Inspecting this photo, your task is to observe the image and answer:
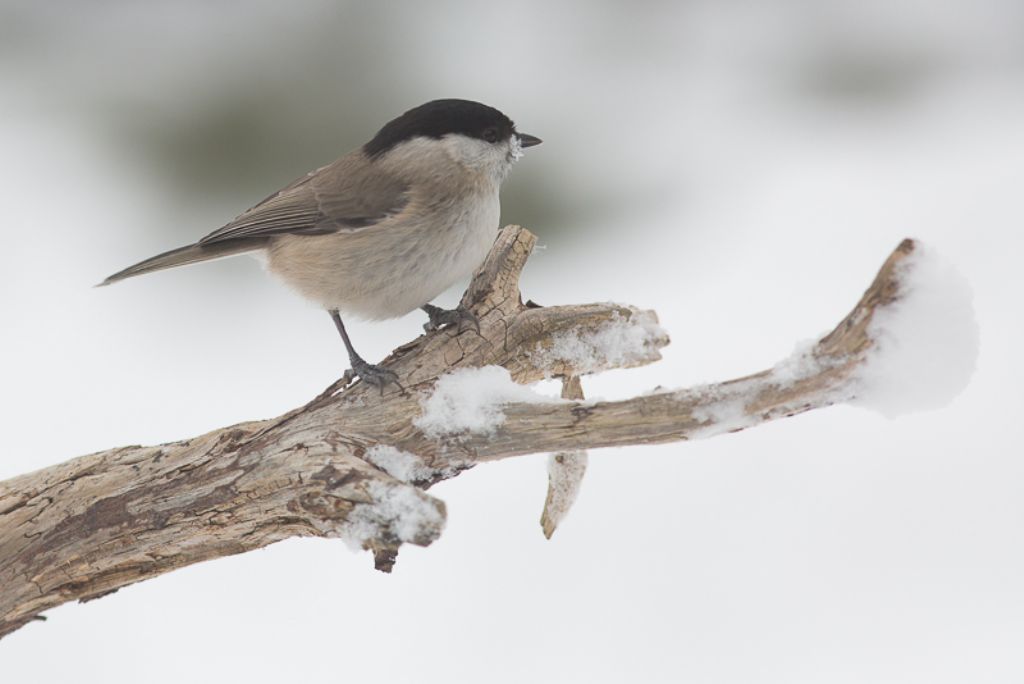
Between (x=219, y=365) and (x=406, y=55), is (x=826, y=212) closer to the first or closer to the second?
(x=406, y=55)

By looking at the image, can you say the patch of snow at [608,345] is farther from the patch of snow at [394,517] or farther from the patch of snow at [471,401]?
the patch of snow at [394,517]

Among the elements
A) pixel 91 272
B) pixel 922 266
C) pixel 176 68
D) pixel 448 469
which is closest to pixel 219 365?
pixel 91 272

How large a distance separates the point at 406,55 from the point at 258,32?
1210 millimetres

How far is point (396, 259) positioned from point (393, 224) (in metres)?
0.11

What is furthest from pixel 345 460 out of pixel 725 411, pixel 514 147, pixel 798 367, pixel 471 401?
pixel 514 147

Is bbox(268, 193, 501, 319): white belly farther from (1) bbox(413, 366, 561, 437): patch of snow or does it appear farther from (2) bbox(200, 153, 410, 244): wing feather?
(1) bbox(413, 366, 561, 437): patch of snow

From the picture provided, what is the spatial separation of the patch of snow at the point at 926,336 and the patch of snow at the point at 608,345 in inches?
33.0

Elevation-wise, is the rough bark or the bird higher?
the bird

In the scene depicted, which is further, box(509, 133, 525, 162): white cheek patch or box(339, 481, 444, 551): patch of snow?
box(509, 133, 525, 162): white cheek patch

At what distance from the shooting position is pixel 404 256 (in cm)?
316

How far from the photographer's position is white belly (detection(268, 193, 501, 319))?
316 centimetres

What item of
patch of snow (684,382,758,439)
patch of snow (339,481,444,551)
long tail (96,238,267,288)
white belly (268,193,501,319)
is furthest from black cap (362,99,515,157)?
patch of snow (339,481,444,551)

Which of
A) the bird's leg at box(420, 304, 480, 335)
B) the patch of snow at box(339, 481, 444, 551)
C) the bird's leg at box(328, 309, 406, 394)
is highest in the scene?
the bird's leg at box(420, 304, 480, 335)

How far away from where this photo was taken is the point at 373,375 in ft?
9.79
